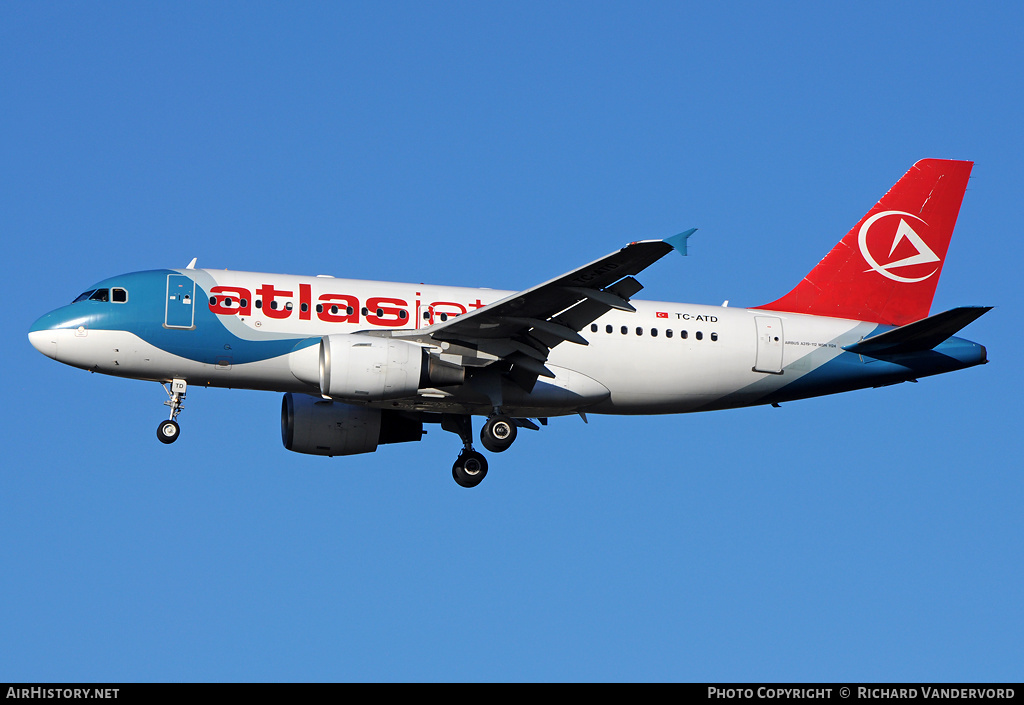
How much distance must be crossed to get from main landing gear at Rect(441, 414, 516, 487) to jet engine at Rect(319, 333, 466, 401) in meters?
2.77

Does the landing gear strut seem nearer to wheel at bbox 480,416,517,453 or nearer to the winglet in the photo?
wheel at bbox 480,416,517,453

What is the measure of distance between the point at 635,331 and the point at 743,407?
3886mm

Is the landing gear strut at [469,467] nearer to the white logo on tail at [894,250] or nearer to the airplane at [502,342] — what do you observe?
the airplane at [502,342]

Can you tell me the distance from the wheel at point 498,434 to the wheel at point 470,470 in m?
1.43

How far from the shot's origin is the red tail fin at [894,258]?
112ft

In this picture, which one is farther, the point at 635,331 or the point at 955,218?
the point at 955,218

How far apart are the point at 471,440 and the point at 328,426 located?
3738 millimetres

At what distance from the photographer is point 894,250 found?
3488 cm

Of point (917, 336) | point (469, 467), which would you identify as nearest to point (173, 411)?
point (469, 467)

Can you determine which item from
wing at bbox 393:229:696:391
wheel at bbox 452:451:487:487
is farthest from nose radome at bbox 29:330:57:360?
wheel at bbox 452:451:487:487
